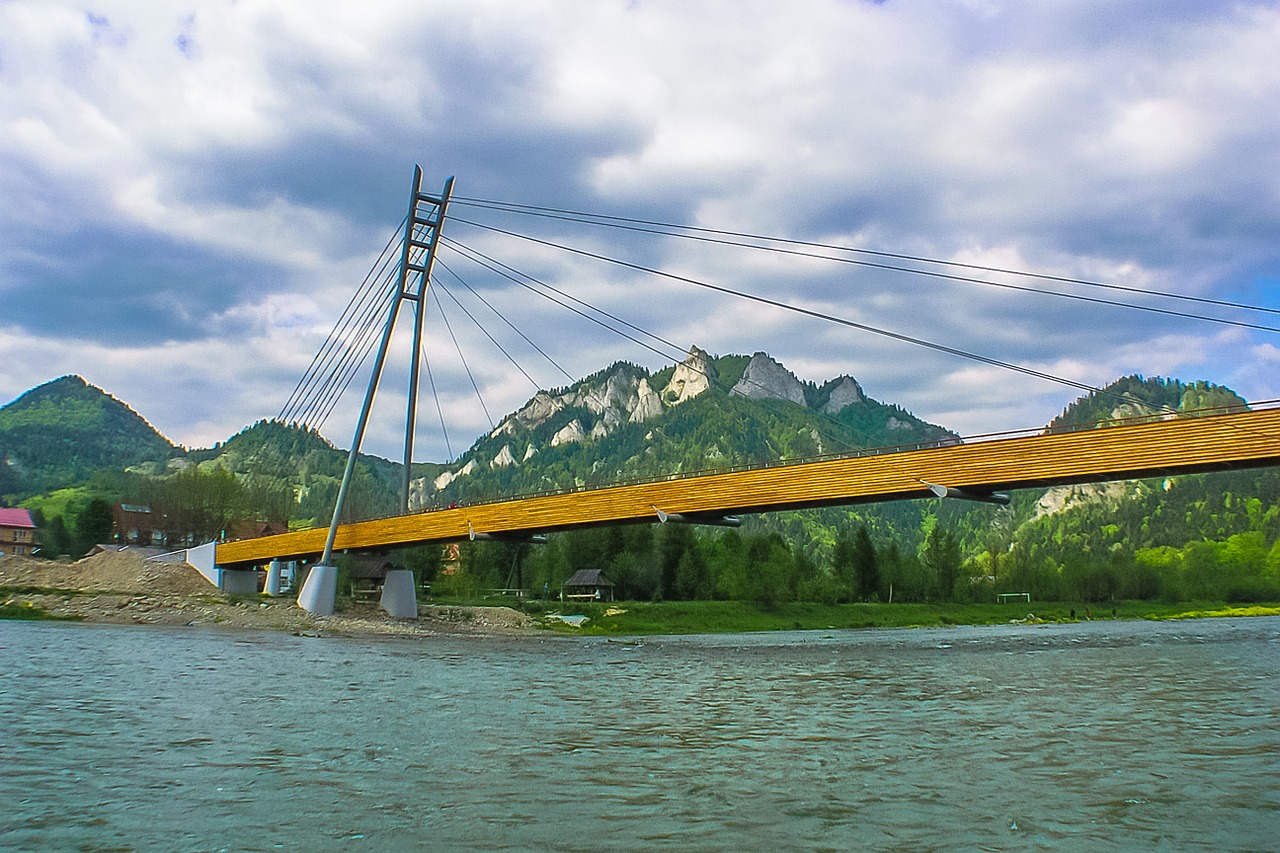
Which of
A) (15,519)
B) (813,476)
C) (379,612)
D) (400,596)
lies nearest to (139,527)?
(15,519)

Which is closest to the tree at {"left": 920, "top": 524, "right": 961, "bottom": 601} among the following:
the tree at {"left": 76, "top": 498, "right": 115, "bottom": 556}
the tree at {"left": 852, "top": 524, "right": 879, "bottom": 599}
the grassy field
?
the grassy field

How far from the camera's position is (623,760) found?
12.7 m

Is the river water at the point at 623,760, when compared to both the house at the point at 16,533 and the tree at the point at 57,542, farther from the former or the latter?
the house at the point at 16,533

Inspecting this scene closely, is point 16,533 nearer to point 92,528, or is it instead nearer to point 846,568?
point 92,528

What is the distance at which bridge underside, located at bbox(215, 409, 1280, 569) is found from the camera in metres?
32.9

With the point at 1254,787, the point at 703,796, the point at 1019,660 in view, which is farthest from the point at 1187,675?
the point at 703,796

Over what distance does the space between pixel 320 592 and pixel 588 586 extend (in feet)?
150

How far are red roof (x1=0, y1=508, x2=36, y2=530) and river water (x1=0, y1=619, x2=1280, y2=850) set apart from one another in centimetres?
12330

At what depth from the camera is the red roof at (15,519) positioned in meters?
129

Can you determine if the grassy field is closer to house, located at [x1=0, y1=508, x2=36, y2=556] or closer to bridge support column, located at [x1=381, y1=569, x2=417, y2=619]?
bridge support column, located at [x1=381, y1=569, x2=417, y2=619]

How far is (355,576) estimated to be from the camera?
11531 cm

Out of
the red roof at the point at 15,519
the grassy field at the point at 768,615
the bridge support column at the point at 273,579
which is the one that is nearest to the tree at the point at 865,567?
the grassy field at the point at 768,615

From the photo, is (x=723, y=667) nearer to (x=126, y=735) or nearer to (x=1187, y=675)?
(x=1187, y=675)

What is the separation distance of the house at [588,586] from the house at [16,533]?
77183 millimetres
